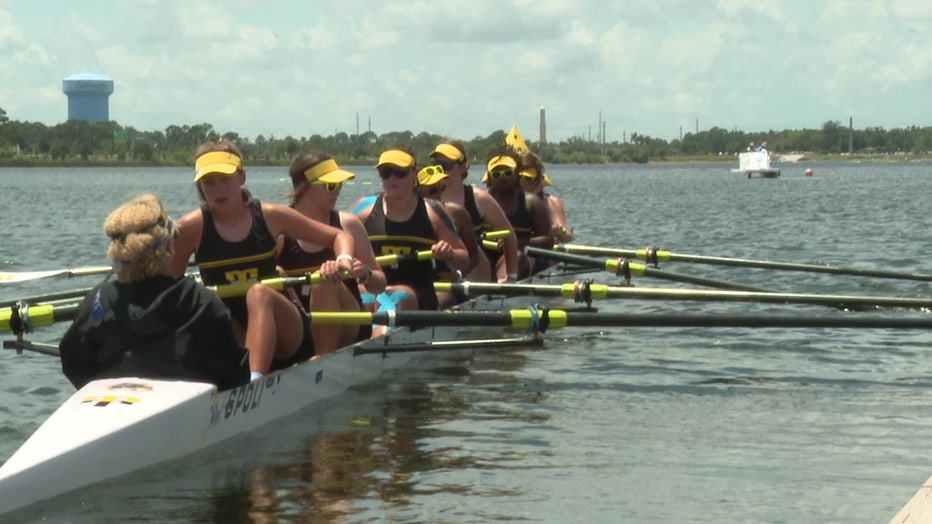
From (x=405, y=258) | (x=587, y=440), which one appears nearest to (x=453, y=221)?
(x=405, y=258)

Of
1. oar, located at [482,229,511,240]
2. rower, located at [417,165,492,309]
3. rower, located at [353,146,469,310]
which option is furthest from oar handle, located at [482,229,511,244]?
rower, located at [353,146,469,310]

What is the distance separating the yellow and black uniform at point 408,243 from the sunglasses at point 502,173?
3.49 metres

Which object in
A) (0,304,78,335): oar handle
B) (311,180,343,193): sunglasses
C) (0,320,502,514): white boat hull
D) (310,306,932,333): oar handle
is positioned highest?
(311,180,343,193): sunglasses

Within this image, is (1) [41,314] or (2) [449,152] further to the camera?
(2) [449,152]

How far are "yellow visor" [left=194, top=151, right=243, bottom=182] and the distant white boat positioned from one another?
9968 centimetres

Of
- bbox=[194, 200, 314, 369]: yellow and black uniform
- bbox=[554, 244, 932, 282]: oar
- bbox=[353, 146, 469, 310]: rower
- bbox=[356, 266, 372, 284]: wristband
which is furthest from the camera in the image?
bbox=[554, 244, 932, 282]: oar

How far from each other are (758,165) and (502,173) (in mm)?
96704

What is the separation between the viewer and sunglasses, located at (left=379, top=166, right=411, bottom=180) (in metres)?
11.3

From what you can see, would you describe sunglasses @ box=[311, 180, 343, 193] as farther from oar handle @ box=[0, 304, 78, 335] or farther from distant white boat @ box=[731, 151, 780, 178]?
distant white boat @ box=[731, 151, 780, 178]

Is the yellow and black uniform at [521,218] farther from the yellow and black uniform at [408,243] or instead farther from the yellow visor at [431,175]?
the yellow and black uniform at [408,243]

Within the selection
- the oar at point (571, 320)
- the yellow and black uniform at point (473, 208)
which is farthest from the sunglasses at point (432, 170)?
the oar at point (571, 320)

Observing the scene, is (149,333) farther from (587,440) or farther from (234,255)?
(587,440)

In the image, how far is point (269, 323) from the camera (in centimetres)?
848

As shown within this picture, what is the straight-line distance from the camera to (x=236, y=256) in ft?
28.9
